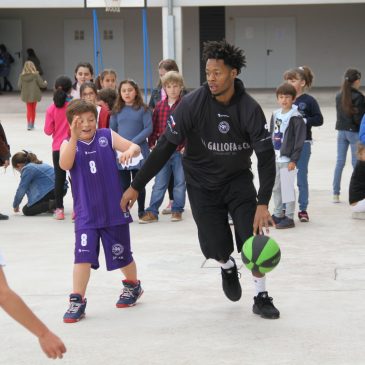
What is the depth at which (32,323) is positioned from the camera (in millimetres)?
3895

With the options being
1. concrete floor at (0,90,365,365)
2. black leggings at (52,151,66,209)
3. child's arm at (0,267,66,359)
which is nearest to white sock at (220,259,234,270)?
concrete floor at (0,90,365,365)

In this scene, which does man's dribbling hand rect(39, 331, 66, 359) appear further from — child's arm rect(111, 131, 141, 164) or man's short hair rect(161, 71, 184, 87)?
man's short hair rect(161, 71, 184, 87)

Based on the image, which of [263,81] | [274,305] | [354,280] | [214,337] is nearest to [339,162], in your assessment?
[354,280]

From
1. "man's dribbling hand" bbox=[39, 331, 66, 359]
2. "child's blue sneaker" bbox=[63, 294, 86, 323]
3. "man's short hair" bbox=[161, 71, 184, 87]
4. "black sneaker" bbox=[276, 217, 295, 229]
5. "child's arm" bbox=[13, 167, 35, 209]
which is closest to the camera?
"man's dribbling hand" bbox=[39, 331, 66, 359]

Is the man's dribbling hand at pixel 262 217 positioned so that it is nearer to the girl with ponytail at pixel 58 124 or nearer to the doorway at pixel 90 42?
the girl with ponytail at pixel 58 124

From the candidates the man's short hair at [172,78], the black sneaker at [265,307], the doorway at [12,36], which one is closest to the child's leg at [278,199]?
the man's short hair at [172,78]

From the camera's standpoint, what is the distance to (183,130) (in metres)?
6.23

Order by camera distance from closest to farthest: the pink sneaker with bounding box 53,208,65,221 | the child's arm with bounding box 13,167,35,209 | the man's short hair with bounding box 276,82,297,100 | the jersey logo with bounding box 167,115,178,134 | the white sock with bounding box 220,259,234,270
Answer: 1. the jersey logo with bounding box 167,115,178,134
2. the white sock with bounding box 220,259,234,270
3. the man's short hair with bounding box 276,82,297,100
4. the pink sneaker with bounding box 53,208,65,221
5. the child's arm with bounding box 13,167,35,209

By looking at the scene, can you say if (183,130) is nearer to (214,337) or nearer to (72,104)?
(72,104)

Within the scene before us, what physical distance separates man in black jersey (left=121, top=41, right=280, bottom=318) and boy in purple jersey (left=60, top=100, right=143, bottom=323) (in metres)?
0.24

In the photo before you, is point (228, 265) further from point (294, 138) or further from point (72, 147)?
point (294, 138)

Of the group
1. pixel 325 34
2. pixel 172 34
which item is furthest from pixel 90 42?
pixel 325 34

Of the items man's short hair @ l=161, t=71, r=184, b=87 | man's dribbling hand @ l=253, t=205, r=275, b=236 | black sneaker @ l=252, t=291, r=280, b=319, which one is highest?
man's short hair @ l=161, t=71, r=184, b=87

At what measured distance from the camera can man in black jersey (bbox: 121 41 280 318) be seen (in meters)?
6.12
